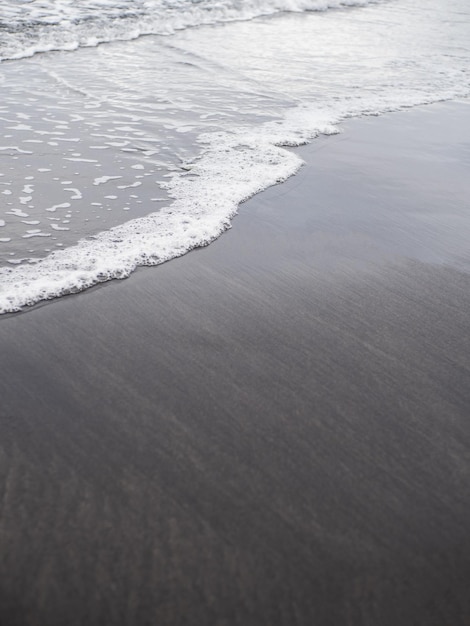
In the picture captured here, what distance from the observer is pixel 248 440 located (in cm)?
187

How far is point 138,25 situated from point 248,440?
824 cm

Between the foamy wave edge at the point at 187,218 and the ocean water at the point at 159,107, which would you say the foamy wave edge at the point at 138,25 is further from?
the foamy wave edge at the point at 187,218

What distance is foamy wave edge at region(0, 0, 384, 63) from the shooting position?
23.3ft

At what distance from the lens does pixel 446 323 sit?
8.31ft

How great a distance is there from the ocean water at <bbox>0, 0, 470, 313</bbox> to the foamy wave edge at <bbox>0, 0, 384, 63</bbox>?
37 mm

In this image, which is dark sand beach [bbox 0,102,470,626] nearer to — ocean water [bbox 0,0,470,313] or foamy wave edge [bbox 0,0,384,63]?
ocean water [bbox 0,0,470,313]

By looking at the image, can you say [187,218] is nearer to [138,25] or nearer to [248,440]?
[248,440]

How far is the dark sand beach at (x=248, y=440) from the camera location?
1430mm

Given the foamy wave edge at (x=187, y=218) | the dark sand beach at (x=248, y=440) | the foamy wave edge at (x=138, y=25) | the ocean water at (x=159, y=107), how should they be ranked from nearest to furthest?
the dark sand beach at (x=248, y=440), the foamy wave edge at (x=187, y=218), the ocean water at (x=159, y=107), the foamy wave edge at (x=138, y=25)

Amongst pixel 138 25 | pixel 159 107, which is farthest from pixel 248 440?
pixel 138 25

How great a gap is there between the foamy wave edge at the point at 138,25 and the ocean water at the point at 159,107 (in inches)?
1.4

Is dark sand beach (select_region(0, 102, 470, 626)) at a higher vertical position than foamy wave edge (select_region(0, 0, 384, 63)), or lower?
lower

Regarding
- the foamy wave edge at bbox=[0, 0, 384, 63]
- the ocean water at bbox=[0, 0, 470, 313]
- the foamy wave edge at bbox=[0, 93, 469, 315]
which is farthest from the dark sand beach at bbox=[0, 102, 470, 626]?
the foamy wave edge at bbox=[0, 0, 384, 63]

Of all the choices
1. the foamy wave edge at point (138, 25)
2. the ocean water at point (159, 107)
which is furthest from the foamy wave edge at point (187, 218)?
the foamy wave edge at point (138, 25)
